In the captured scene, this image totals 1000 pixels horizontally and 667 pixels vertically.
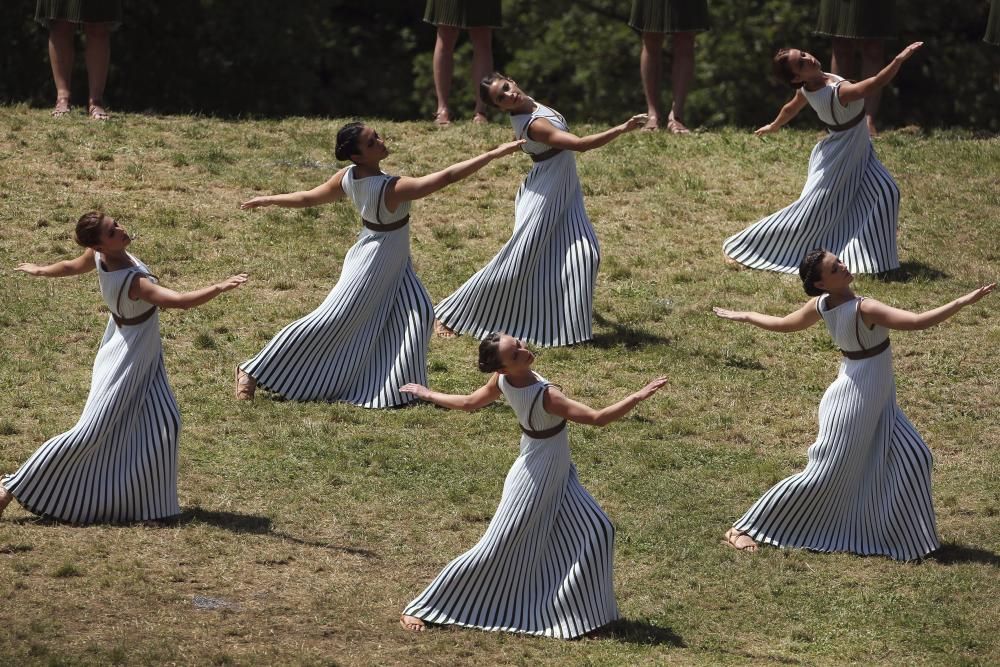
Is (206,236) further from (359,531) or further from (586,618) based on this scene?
(586,618)

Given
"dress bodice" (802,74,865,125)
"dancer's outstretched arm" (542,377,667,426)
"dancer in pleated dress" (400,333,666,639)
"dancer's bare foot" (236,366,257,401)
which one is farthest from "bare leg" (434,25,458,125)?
"dancer's outstretched arm" (542,377,667,426)

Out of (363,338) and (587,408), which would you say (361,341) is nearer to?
(363,338)

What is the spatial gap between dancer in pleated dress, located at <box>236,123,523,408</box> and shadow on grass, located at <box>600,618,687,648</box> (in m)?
3.44

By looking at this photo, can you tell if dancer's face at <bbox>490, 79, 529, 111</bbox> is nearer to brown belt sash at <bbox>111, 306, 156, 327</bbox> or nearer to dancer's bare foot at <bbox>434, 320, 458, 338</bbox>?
dancer's bare foot at <bbox>434, 320, 458, 338</bbox>

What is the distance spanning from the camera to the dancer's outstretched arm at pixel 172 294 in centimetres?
1055

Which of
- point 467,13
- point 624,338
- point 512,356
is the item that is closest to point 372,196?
point 624,338

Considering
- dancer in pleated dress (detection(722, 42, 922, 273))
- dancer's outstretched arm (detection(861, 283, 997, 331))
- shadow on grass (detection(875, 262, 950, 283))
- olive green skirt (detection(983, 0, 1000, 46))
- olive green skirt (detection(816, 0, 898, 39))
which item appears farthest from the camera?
olive green skirt (detection(983, 0, 1000, 46))

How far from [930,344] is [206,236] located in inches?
234

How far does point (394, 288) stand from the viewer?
13156mm

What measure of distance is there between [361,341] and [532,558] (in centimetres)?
354

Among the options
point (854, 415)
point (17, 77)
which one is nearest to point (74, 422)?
point (854, 415)

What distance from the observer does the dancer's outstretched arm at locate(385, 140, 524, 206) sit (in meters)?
11.7

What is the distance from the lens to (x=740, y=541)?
36.8ft

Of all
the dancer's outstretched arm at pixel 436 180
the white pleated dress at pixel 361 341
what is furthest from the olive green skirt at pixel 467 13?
the dancer's outstretched arm at pixel 436 180
